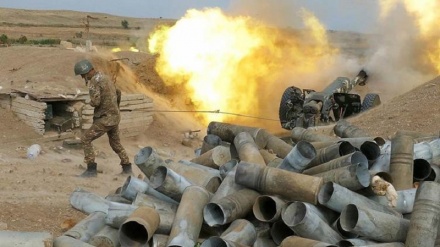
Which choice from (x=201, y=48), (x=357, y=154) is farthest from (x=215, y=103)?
(x=357, y=154)

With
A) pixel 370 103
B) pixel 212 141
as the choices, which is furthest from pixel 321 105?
pixel 212 141

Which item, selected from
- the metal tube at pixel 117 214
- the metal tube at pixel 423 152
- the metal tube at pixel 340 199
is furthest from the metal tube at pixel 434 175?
the metal tube at pixel 117 214

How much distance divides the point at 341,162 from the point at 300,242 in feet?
4.23

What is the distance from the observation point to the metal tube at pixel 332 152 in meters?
6.06

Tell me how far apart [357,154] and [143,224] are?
2.07m

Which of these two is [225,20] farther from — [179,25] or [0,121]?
[0,121]

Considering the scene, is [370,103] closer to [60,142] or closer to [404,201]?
[60,142]

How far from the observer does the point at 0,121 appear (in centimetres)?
1290

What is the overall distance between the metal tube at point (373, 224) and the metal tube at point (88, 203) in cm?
240

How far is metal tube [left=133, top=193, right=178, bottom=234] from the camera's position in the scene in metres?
5.19

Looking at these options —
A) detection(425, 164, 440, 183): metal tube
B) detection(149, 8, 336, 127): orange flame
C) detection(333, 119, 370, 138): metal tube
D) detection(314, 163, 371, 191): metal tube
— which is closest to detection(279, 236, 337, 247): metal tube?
detection(314, 163, 371, 191): metal tube

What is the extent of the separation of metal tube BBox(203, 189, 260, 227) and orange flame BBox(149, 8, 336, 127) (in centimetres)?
1316

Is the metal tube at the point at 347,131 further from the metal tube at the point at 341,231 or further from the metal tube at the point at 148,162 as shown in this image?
the metal tube at the point at 341,231

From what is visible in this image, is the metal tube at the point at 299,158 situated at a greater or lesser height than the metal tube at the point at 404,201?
greater
